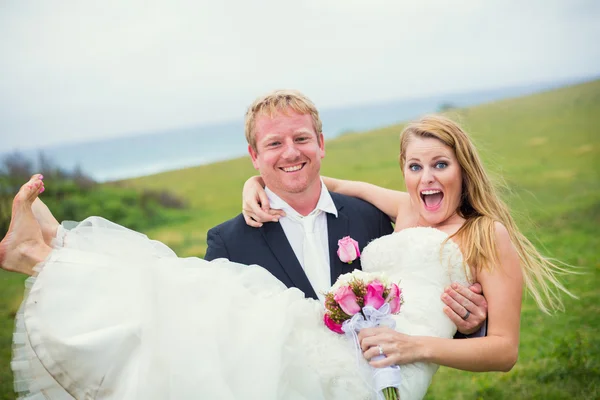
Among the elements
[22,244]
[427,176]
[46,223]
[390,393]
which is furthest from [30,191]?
[427,176]

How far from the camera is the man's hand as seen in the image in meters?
3.43

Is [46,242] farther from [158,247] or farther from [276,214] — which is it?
[276,214]

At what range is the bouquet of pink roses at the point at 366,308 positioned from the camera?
3057mm

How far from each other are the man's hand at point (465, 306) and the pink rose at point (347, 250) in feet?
2.17

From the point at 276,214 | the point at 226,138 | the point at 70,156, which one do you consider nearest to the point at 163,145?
the point at 226,138

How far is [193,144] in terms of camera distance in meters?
24.5

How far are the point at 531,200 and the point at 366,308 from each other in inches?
444

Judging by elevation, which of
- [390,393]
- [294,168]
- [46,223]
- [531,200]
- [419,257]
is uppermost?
[294,168]

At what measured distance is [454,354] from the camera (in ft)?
10.6

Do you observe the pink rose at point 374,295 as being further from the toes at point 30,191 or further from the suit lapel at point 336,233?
the toes at point 30,191

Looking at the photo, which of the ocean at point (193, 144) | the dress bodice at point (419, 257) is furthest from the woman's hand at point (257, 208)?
the ocean at point (193, 144)

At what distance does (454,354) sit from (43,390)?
88.0 inches

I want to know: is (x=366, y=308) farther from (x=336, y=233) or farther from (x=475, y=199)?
(x=475, y=199)

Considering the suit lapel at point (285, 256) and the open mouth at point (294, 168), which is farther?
the open mouth at point (294, 168)
